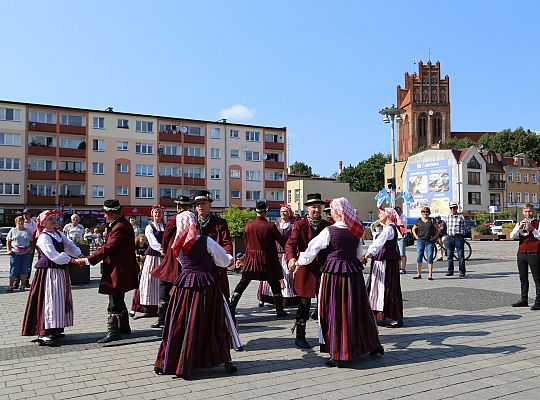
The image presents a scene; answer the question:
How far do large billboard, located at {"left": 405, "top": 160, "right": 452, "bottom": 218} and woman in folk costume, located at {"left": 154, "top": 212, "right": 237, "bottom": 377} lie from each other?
63517 mm

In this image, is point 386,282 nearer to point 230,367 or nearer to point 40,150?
point 230,367

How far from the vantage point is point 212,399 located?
4.79 meters

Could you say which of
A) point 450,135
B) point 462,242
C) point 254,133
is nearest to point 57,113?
point 254,133

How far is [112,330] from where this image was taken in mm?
7109

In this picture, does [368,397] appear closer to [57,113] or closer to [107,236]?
[107,236]

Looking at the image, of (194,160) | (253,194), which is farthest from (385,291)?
(253,194)

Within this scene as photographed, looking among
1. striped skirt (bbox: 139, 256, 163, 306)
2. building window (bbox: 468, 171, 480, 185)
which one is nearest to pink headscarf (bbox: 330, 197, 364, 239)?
striped skirt (bbox: 139, 256, 163, 306)

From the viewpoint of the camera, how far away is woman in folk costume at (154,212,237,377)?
17.9ft

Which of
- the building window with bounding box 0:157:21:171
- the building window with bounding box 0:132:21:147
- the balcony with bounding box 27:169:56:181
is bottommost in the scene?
the balcony with bounding box 27:169:56:181

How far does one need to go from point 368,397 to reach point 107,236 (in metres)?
4.17

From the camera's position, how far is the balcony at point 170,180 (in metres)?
61.2

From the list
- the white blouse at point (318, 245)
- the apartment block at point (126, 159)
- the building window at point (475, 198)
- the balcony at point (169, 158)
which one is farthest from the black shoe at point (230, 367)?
the building window at point (475, 198)

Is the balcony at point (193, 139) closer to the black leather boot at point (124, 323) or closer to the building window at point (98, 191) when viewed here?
the building window at point (98, 191)

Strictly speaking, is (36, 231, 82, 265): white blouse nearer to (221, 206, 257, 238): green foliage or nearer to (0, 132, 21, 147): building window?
(221, 206, 257, 238): green foliage
